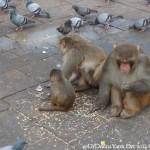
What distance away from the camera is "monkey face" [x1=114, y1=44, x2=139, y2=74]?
226 inches

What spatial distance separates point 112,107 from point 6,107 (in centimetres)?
161

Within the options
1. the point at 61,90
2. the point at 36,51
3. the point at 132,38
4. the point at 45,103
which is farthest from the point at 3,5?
the point at 61,90

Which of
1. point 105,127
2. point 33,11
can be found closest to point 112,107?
point 105,127

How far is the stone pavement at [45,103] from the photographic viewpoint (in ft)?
19.0

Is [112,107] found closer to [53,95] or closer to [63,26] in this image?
[53,95]

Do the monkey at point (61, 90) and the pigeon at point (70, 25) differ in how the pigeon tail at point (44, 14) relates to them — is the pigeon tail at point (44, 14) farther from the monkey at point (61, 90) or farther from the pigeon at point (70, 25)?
the monkey at point (61, 90)

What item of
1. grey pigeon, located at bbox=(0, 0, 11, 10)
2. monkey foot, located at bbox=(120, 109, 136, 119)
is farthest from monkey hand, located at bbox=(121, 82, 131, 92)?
grey pigeon, located at bbox=(0, 0, 11, 10)

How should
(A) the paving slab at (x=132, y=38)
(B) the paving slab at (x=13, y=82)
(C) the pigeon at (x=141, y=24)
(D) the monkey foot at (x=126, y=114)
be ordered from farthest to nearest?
(C) the pigeon at (x=141, y=24)
(A) the paving slab at (x=132, y=38)
(B) the paving slab at (x=13, y=82)
(D) the monkey foot at (x=126, y=114)

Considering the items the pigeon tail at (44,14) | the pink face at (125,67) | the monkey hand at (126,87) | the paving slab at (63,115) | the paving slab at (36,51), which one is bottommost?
the pigeon tail at (44,14)

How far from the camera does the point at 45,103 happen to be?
6652 millimetres

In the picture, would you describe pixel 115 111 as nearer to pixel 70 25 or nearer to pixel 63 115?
pixel 63 115

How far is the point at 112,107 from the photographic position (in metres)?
6.38

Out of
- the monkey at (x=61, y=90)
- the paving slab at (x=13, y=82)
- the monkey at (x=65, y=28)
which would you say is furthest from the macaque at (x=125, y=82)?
the monkey at (x=65, y=28)

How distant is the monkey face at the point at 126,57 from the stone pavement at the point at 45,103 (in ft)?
2.80
